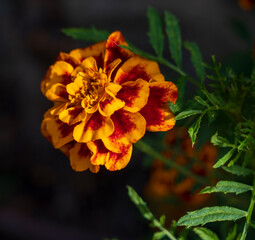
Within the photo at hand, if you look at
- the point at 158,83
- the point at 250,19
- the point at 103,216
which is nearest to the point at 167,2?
the point at 250,19

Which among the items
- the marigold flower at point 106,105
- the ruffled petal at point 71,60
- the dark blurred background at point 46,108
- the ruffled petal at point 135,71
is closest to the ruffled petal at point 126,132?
the marigold flower at point 106,105

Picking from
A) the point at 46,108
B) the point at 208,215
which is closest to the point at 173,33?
the point at 208,215

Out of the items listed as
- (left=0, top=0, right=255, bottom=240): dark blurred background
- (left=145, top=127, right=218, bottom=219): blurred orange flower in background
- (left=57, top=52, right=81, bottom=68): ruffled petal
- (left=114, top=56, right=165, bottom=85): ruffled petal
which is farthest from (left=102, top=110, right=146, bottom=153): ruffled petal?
(left=0, top=0, right=255, bottom=240): dark blurred background

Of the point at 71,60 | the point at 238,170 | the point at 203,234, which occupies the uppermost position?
the point at 71,60

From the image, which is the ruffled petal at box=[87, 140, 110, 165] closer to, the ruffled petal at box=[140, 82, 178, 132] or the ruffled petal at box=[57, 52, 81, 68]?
the ruffled petal at box=[140, 82, 178, 132]

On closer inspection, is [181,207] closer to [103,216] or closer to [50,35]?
[103,216]

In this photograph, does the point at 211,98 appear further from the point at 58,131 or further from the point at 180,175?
the point at 180,175

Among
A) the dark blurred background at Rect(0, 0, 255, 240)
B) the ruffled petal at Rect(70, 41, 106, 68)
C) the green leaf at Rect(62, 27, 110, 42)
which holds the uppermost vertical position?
the green leaf at Rect(62, 27, 110, 42)

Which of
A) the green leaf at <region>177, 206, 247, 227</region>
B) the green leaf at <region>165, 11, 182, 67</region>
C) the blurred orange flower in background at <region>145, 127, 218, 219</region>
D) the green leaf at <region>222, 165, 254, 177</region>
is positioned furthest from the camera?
the blurred orange flower in background at <region>145, 127, 218, 219</region>
